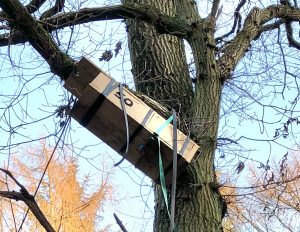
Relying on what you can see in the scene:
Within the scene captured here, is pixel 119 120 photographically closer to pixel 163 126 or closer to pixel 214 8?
pixel 163 126

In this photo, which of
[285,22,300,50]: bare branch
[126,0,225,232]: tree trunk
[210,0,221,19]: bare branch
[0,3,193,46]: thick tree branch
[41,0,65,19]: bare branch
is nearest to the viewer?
[126,0,225,232]: tree trunk

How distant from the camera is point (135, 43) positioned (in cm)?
257

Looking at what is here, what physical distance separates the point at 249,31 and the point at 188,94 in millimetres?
453

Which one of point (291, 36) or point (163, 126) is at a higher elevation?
point (291, 36)

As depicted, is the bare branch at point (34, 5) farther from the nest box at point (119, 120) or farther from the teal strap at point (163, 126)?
the teal strap at point (163, 126)

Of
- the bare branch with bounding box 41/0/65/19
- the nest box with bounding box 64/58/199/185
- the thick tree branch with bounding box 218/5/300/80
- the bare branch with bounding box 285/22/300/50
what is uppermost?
the bare branch with bounding box 285/22/300/50

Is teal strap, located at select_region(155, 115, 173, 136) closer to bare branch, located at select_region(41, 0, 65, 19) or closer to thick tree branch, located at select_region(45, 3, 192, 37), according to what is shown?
thick tree branch, located at select_region(45, 3, 192, 37)

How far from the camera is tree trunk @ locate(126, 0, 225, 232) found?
1956mm

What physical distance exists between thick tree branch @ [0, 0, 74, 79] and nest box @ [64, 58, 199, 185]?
6 cm

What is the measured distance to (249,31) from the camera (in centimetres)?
245

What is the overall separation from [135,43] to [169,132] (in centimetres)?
79

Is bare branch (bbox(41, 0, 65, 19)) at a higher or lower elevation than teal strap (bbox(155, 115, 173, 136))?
higher

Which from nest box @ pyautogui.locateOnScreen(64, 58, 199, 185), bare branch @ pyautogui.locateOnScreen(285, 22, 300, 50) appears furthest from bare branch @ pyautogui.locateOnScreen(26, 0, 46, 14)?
bare branch @ pyautogui.locateOnScreen(285, 22, 300, 50)

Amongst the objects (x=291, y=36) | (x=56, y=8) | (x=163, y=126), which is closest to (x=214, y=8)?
(x=291, y=36)
